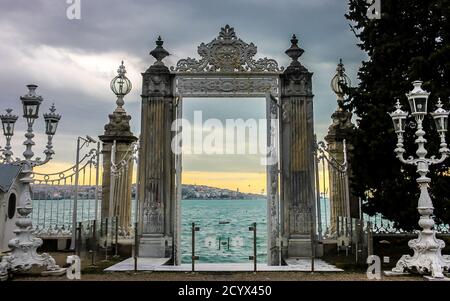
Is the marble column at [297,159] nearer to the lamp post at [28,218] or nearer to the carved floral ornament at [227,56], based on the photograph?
the carved floral ornament at [227,56]

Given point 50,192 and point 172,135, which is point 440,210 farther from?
point 50,192

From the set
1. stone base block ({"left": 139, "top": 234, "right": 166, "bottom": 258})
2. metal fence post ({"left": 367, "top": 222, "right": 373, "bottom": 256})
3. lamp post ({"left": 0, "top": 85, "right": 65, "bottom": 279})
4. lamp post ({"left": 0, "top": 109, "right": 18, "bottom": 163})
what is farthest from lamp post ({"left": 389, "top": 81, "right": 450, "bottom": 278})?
lamp post ({"left": 0, "top": 109, "right": 18, "bottom": 163})

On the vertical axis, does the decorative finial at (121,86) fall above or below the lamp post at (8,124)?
above

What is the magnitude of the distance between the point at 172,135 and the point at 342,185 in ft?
16.6

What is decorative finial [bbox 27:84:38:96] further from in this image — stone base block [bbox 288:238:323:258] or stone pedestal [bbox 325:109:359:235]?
stone pedestal [bbox 325:109:359:235]

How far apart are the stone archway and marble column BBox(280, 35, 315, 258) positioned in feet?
0.08

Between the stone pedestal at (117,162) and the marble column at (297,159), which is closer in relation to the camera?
the marble column at (297,159)

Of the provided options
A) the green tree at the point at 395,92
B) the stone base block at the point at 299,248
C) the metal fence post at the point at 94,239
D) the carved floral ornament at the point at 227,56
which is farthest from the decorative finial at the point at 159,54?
the stone base block at the point at 299,248

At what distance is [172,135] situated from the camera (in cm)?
→ 1138

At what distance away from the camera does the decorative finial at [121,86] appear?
13367 millimetres

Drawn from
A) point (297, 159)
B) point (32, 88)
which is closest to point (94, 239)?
point (32, 88)

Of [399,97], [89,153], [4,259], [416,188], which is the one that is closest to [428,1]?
[399,97]

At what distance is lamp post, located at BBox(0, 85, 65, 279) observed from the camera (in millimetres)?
8312

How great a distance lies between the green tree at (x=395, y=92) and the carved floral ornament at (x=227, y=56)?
2.71 metres
